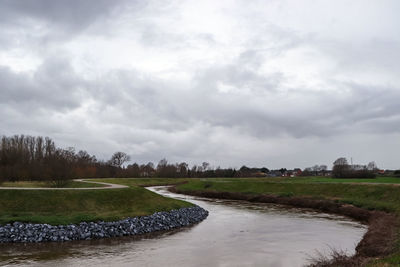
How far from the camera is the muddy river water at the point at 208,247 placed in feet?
66.7

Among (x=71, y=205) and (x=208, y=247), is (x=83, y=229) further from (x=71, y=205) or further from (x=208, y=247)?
(x=208, y=247)

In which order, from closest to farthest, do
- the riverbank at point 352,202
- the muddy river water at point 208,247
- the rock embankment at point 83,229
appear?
the riverbank at point 352,202 → the muddy river water at point 208,247 → the rock embankment at point 83,229

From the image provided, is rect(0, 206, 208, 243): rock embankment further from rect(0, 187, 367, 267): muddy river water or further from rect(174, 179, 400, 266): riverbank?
rect(174, 179, 400, 266): riverbank

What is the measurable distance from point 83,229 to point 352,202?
3468cm

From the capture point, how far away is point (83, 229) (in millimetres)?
26547

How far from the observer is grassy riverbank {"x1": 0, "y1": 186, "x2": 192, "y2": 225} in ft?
91.0

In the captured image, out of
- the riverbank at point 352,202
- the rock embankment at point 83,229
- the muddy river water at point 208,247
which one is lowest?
the muddy river water at point 208,247

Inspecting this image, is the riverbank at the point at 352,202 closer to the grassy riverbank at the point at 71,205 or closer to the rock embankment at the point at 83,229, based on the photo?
the rock embankment at the point at 83,229

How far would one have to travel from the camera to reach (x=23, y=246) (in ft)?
77.0

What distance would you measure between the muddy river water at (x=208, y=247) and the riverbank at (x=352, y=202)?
231 centimetres

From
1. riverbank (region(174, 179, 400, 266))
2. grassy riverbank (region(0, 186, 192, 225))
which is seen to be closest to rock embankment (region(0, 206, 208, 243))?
grassy riverbank (region(0, 186, 192, 225))

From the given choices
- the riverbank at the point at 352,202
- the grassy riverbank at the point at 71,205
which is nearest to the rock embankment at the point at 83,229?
the grassy riverbank at the point at 71,205

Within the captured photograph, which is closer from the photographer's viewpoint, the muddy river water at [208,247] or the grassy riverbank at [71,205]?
the muddy river water at [208,247]

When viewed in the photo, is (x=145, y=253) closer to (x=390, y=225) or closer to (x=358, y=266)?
(x=358, y=266)
